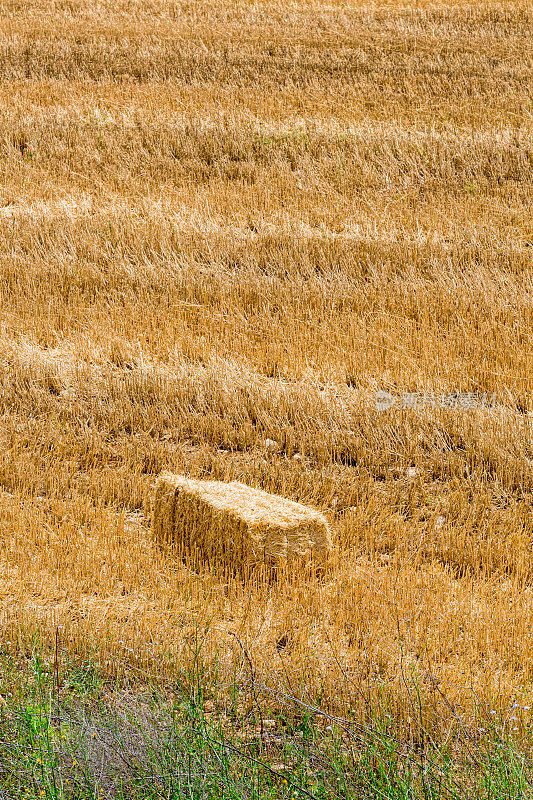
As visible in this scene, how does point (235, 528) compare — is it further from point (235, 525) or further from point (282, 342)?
point (282, 342)

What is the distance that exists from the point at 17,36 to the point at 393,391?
1738 cm

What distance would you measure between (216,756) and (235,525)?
2.30 metres

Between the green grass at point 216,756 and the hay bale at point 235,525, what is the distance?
162 centimetres

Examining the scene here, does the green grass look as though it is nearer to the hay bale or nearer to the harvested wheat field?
the harvested wheat field

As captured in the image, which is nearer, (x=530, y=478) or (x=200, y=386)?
(x=530, y=478)

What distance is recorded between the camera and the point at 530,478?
729cm

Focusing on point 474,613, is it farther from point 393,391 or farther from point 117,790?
point 393,391

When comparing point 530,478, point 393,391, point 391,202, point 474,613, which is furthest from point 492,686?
point 391,202

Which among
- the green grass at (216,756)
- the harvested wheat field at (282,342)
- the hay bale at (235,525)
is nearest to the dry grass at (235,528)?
the hay bale at (235,525)

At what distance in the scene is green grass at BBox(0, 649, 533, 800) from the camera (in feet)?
11.4

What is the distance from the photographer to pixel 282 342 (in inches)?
388

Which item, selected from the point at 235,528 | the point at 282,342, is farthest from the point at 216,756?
the point at 282,342

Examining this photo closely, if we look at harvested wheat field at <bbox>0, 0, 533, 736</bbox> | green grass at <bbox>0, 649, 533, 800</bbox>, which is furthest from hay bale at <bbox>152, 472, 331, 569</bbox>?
green grass at <bbox>0, 649, 533, 800</bbox>

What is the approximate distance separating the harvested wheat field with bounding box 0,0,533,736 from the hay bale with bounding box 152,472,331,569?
0.17 metres
